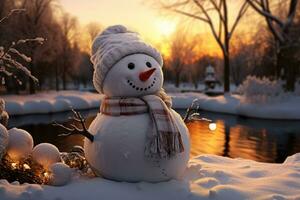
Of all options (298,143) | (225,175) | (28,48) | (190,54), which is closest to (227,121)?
(298,143)

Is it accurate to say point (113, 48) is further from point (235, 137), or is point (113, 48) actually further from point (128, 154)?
point (235, 137)

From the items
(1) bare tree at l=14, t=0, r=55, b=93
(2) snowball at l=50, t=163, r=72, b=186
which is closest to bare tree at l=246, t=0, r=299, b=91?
(1) bare tree at l=14, t=0, r=55, b=93

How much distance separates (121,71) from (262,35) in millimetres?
28901

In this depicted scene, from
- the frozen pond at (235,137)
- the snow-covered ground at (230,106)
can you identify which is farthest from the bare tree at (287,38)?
the frozen pond at (235,137)

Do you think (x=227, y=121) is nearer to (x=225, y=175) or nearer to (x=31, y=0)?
(x=225, y=175)

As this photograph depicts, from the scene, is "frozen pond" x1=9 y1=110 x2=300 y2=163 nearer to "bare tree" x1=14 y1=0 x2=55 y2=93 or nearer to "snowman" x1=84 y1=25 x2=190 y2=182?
"snowman" x1=84 y1=25 x2=190 y2=182

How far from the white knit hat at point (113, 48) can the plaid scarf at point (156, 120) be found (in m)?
0.43

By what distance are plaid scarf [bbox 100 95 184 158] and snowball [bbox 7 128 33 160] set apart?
4.37ft

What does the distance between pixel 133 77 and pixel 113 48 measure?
0.47 metres

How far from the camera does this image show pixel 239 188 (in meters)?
4.74

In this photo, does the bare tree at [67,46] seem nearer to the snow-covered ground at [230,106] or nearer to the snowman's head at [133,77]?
the snow-covered ground at [230,106]

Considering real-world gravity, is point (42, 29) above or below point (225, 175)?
above

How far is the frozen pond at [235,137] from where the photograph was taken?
10.4 metres

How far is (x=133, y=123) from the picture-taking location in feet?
15.8
